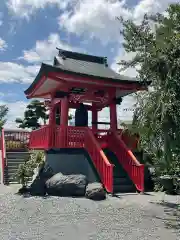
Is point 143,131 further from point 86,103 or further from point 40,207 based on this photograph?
point 86,103

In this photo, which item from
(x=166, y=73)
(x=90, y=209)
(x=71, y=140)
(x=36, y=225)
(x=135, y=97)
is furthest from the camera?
(x=71, y=140)

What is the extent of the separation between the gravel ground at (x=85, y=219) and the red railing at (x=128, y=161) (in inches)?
41.1

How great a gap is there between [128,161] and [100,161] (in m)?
1.35

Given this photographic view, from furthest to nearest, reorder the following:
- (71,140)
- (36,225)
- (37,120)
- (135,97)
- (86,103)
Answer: (37,120) < (86,103) < (71,140) < (135,97) < (36,225)

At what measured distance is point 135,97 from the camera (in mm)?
7402

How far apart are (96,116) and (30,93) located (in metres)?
3.68

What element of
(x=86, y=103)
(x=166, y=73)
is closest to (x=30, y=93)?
(x=86, y=103)

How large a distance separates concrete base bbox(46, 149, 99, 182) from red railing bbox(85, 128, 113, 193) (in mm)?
227

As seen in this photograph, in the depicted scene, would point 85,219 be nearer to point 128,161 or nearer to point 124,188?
point 124,188

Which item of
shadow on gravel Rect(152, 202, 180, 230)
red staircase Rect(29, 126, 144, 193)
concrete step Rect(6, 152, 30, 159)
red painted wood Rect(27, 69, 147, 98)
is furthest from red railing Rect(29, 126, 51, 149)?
shadow on gravel Rect(152, 202, 180, 230)

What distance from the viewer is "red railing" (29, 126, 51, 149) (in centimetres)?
1234

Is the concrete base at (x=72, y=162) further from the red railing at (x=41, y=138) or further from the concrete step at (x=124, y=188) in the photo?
the concrete step at (x=124, y=188)

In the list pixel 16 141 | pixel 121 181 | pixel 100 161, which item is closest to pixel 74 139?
pixel 100 161

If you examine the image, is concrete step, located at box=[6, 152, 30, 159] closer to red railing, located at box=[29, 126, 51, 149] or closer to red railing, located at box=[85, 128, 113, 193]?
red railing, located at box=[29, 126, 51, 149]
